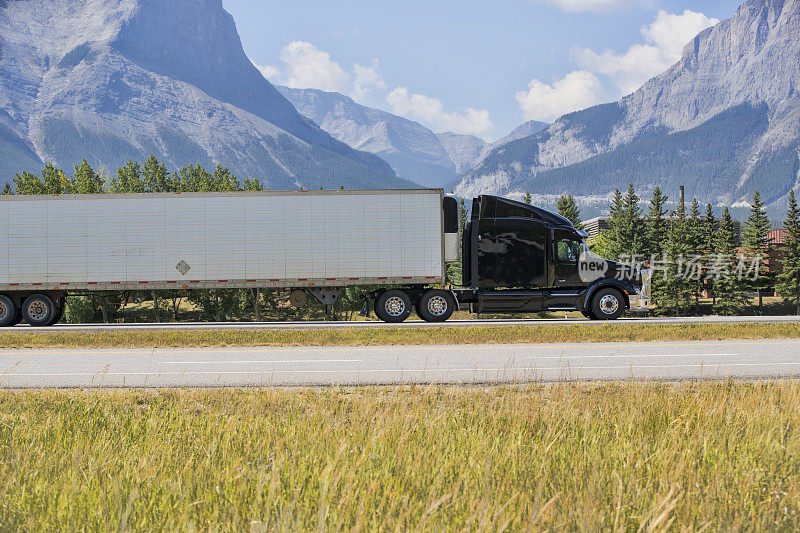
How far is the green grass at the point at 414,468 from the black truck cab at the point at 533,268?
13355mm

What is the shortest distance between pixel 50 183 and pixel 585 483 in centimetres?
6178

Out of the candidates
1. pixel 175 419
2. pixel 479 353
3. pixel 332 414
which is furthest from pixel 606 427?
pixel 479 353

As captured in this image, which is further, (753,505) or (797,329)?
(797,329)

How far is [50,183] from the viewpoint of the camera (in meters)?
54.7

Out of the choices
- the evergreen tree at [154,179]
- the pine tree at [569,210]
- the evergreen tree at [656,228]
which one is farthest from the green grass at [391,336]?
the evergreen tree at [656,228]

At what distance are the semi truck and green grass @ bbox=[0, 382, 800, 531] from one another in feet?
44.5

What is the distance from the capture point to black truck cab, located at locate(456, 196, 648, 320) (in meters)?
19.8

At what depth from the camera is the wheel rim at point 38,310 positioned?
20.4m

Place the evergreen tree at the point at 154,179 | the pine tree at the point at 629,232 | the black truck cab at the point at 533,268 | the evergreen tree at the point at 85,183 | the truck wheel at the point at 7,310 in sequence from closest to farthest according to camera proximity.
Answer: the black truck cab at the point at 533,268 < the truck wheel at the point at 7,310 < the evergreen tree at the point at 85,183 < the evergreen tree at the point at 154,179 < the pine tree at the point at 629,232

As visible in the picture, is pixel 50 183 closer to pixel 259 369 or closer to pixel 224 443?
pixel 259 369

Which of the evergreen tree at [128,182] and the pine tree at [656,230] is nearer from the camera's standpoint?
the evergreen tree at [128,182]

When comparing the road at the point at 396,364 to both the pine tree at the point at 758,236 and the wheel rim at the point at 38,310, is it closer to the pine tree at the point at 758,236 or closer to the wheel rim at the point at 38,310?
the wheel rim at the point at 38,310

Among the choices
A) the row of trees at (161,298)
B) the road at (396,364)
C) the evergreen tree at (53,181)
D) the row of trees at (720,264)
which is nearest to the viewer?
the road at (396,364)

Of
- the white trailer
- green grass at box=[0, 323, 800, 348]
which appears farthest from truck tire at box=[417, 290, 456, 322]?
green grass at box=[0, 323, 800, 348]
